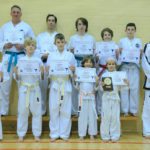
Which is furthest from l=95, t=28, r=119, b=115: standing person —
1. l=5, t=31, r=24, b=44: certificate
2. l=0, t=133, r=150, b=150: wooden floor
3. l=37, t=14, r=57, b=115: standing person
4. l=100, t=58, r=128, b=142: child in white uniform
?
l=5, t=31, r=24, b=44: certificate

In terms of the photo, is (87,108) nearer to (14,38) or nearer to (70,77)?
(70,77)

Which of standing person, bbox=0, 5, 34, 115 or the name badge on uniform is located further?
standing person, bbox=0, 5, 34, 115

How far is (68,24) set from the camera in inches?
315

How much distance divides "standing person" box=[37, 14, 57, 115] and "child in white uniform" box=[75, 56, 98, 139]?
2.81ft

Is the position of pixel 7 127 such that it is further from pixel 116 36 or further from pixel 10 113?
pixel 116 36

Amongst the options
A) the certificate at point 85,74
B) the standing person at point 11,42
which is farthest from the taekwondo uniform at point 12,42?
the certificate at point 85,74

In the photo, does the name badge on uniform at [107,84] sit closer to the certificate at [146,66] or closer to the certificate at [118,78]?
the certificate at [118,78]

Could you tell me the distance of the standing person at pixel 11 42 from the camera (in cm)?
741

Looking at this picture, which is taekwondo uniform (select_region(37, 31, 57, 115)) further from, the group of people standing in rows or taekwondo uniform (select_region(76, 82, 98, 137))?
taekwondo uniform (select_region(76, 82, 98, 137))

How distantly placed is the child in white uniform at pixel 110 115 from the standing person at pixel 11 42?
1855mm

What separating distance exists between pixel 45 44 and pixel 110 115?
1.98 m

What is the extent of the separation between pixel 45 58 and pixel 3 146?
199cm

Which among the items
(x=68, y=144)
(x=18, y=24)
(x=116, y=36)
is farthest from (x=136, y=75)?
(x=18, y=24)

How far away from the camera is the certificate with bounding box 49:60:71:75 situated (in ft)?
22.6
